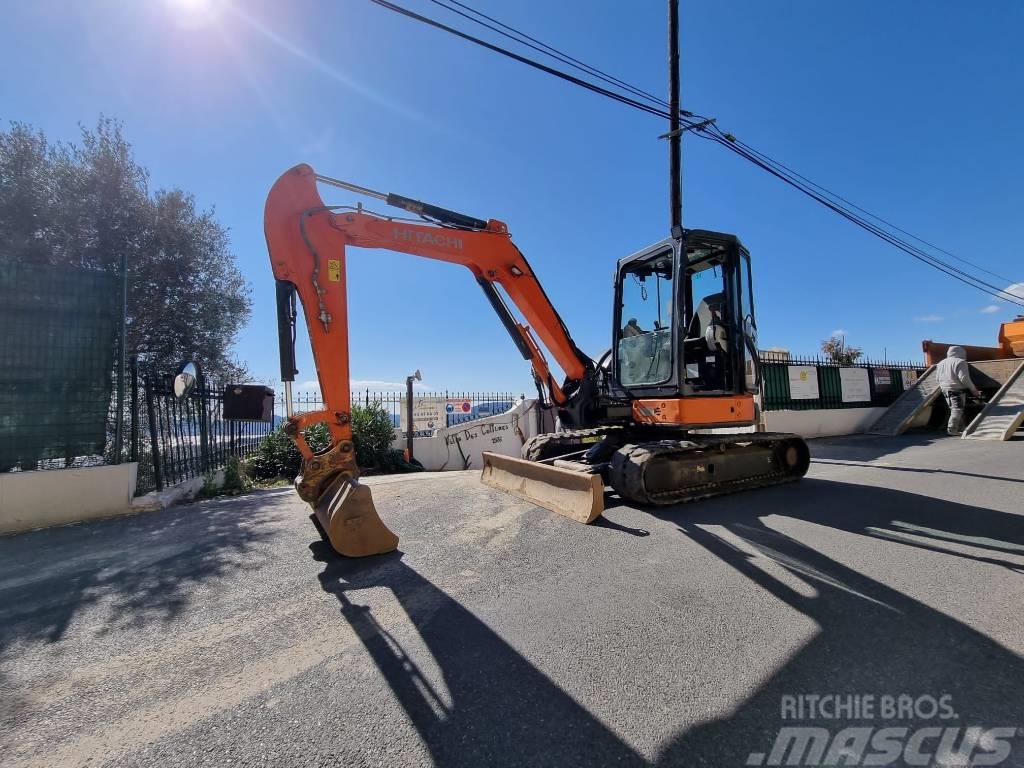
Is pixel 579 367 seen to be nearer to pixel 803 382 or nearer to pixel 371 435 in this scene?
pixel 371 435

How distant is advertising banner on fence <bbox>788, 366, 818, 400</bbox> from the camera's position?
1427 centimetres

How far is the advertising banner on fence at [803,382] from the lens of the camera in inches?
562

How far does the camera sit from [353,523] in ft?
11.6

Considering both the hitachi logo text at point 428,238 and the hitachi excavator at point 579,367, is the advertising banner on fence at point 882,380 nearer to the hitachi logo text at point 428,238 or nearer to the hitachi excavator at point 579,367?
the hitachi excavator at point 579,367

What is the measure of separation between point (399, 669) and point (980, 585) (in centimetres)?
368

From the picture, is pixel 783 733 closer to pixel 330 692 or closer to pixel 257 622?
pixel 330 692

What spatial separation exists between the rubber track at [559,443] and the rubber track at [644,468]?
45.8 inches

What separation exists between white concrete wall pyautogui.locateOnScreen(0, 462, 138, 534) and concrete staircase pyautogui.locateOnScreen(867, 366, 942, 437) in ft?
60.7

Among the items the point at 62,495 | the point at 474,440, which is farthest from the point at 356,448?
the point at 62,495

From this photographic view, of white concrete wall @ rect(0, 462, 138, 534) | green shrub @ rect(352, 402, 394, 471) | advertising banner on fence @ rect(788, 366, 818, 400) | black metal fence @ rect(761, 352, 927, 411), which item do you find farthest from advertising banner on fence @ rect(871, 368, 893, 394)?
white concrete wall @ rect(0, 462, 138, 534)

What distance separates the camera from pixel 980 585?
2.91 metres

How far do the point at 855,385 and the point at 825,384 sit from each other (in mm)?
1717

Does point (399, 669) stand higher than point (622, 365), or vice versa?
point (622, 365)

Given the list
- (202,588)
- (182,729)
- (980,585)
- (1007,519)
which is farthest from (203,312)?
(1007,519)
